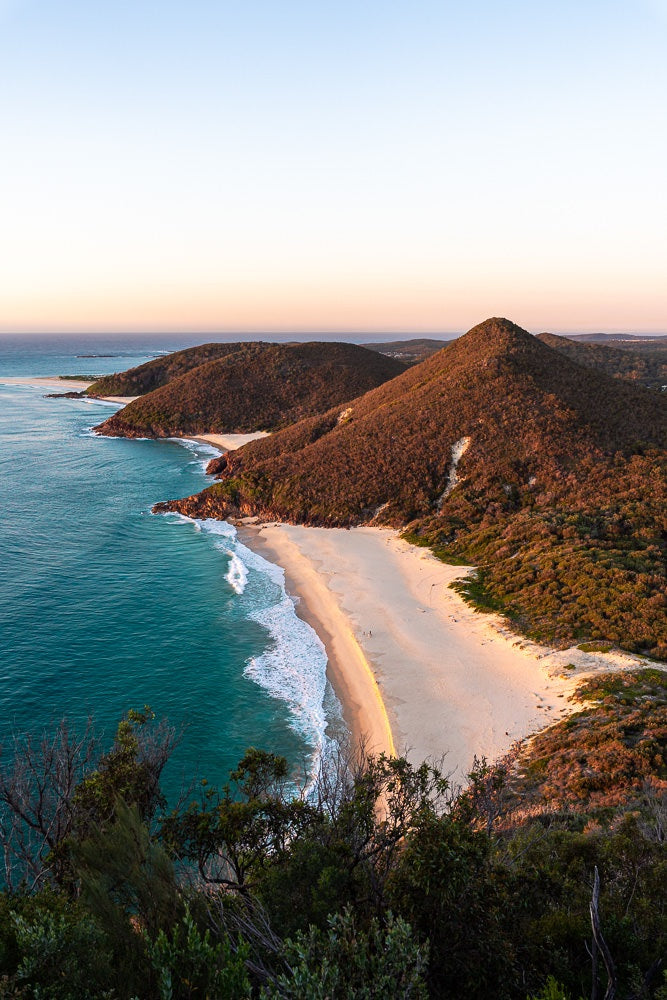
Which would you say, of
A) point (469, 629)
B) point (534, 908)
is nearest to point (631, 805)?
point (534, 908)

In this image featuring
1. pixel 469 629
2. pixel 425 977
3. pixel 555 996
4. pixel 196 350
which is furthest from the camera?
pixel 196 350

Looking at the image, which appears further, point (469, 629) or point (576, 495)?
point (576, 495)

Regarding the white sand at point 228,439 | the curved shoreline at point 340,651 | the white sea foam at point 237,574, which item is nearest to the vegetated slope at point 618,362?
the white sand at point 228,439

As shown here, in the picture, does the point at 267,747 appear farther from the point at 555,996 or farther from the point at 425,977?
the point at 555,996

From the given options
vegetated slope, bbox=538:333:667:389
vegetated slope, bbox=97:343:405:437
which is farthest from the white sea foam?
vegetated slope, bbox=538:333:667:389

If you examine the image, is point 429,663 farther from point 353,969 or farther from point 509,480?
point 509,480

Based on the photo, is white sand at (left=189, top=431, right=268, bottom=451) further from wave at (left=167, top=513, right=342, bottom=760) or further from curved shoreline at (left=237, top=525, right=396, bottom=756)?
wave at (left=167, top=513, right=342, bottom=760)

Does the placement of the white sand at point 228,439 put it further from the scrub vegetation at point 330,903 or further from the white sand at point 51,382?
the scrub vegetation at point 330,903
